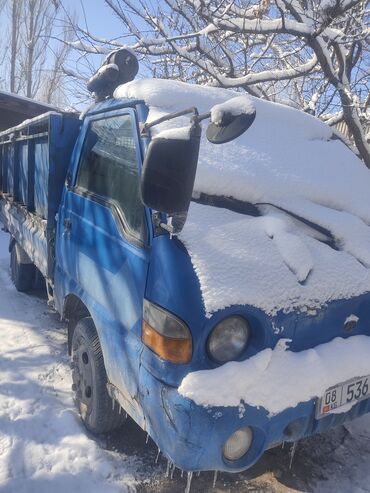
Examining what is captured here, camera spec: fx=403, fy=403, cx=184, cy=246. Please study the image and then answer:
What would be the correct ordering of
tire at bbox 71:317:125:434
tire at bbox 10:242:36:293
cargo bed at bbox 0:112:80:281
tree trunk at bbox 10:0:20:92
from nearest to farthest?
tire at bbox 71:317:125:434 < cargo bed at bbox 0:112:80:281 < tire at bbox 10:242:36:293 < tree trunk at bbox 10:0:20:92

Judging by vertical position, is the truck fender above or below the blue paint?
below

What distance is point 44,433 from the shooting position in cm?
253

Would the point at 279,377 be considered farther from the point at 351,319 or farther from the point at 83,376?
the point at 83,376

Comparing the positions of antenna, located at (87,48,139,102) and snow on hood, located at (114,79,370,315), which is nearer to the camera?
snow on hood, located at (114,79,370,315)

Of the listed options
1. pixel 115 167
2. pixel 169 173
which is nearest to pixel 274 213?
pixel 169 173

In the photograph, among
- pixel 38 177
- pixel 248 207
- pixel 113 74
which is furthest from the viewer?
pixel 38 177

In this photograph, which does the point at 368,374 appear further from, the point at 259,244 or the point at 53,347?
the point at 53,347

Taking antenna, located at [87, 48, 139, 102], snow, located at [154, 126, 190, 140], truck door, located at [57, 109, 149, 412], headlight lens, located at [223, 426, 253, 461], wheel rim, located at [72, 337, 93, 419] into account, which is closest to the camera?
snow, located at [154, 126, 190, 140]

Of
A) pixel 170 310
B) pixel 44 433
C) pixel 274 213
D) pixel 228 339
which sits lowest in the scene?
pixel 44 433

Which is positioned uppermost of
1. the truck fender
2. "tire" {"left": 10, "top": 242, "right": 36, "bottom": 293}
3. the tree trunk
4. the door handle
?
the tree trunk

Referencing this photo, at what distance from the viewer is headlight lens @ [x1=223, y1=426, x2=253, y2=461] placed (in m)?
1.73

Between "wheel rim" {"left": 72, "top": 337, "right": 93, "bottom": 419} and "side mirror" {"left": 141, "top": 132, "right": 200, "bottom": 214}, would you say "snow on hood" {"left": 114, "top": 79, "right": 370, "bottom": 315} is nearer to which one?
"side mirror" {"left": 141, "top": 132, "right": 200, "bottom": 214}

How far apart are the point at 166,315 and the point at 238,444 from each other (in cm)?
65

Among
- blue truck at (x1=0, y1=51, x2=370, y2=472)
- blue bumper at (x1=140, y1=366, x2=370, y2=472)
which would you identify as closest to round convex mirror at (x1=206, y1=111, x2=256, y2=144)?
blue truck at (x1=0, y1=51, x2=370, y2=472)
